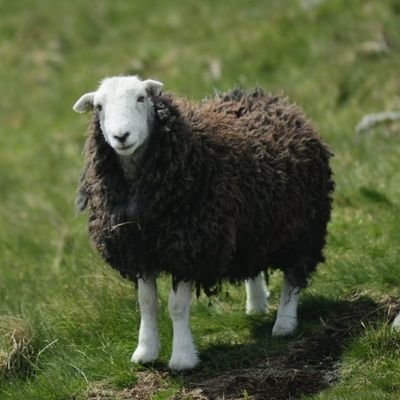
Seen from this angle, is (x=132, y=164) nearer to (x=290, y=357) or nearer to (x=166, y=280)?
(x=290, y=357)

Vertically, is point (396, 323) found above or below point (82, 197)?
below

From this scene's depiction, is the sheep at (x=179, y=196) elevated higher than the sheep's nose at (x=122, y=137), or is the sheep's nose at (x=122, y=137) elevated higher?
the sheep's nose at (x=122, y=137)

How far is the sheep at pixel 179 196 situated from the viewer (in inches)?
272

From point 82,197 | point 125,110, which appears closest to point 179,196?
point 125,110

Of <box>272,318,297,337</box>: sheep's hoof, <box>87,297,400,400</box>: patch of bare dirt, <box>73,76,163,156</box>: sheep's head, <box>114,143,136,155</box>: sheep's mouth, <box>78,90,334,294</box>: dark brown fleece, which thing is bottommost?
<box>87,297,400,400</box>: patch of bare dirt

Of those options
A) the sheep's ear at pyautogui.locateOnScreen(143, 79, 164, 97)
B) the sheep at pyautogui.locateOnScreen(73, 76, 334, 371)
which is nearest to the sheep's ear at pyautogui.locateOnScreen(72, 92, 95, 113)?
the sheep at pyautogui.locateOnScreen(73, 76, 334, 371)

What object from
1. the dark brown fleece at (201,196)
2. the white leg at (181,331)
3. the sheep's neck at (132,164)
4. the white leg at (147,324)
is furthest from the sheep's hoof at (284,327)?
the sheep's neck at (132,164)

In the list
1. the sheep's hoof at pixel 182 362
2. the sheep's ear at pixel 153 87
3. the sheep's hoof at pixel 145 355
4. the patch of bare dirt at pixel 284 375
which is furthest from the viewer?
the sheep's hoof at pixel 145 355

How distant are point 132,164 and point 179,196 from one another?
374mm

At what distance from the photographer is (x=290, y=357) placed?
7.04 m

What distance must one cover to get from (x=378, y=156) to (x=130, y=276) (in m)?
4.80

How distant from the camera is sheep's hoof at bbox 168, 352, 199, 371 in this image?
7043 mm

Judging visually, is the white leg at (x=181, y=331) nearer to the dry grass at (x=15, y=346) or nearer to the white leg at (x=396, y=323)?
the dry grass at (x=15, y=346)

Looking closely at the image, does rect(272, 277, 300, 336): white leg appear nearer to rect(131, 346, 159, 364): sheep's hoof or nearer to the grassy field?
the grassy field
